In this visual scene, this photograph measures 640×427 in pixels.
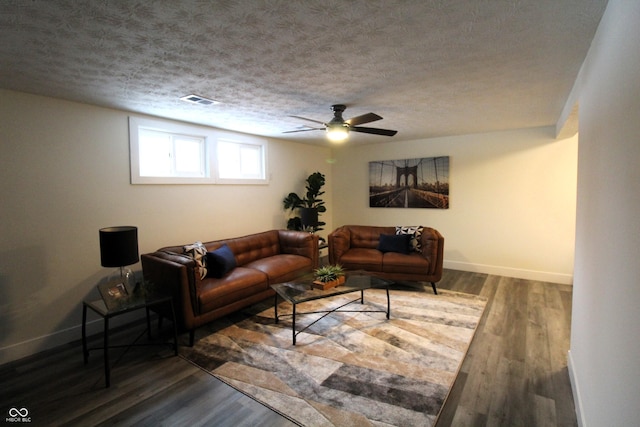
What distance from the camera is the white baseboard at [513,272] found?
458 centimetres

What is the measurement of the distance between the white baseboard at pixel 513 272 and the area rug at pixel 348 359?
5.19ft

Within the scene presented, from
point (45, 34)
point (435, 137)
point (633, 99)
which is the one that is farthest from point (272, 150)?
point (633, 99)

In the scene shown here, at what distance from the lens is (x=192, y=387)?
2.32 meters

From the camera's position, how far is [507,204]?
16.2 ft

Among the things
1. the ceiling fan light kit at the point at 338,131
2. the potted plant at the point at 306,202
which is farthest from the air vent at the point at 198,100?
the potted plant at the point at 306,202

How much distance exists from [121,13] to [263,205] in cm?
381

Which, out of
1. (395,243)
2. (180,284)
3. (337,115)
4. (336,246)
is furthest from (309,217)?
(180,284)

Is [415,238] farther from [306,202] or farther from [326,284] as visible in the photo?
[306,202]

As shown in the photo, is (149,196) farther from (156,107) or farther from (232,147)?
(232,147)

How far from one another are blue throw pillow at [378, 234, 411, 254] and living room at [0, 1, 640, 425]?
131 centimetres

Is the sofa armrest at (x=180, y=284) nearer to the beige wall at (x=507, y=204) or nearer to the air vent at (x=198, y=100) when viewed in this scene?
the air vent at (x=198, y=100)

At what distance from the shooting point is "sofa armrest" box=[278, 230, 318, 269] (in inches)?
179

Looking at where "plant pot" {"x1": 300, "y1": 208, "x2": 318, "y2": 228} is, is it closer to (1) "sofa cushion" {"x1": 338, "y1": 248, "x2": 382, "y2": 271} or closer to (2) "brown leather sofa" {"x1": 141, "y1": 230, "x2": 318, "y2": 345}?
(2) "brown leather sofa" {"x1": 141, "y1": 230, "x2": 318, "y2": 345}

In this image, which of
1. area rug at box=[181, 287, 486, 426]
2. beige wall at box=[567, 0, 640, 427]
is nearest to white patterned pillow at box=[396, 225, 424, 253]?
area rug at box=[181, 287, 486, 426]
